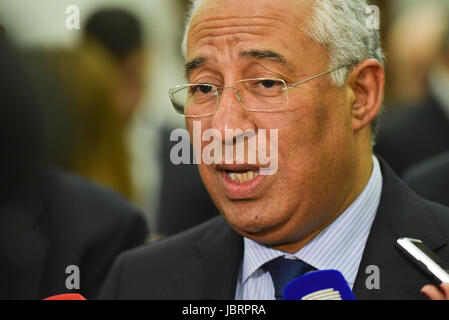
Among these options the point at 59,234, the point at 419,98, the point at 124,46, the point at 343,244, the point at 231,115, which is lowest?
the point at 343,244

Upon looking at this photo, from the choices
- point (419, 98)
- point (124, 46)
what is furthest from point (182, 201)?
point (419, 98)

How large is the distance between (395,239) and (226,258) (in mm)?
515

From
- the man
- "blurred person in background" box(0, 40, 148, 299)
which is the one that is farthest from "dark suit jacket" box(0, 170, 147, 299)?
the man

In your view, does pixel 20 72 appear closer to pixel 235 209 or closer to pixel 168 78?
pixel 235 209

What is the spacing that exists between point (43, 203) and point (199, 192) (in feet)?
3.60

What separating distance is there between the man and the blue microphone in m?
0.53

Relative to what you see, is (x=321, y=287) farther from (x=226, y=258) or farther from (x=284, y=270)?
(x=226, y=258)

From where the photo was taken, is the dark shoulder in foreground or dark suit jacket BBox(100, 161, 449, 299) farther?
the dark shoulder in foreground

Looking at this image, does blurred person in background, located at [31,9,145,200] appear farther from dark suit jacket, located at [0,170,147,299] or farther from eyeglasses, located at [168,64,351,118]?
eyeglasses, located at [168,64,351,118]

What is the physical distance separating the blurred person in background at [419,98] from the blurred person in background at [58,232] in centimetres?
157

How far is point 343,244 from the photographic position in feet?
6.73

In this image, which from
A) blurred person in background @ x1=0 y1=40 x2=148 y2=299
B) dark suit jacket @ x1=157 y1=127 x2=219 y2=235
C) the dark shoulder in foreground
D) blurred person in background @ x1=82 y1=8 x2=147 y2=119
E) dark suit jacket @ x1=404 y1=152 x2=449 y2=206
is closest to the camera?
the dark shoulder in foreground

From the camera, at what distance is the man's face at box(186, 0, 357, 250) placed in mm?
1951

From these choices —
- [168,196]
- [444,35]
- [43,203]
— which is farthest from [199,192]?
[444,35]
